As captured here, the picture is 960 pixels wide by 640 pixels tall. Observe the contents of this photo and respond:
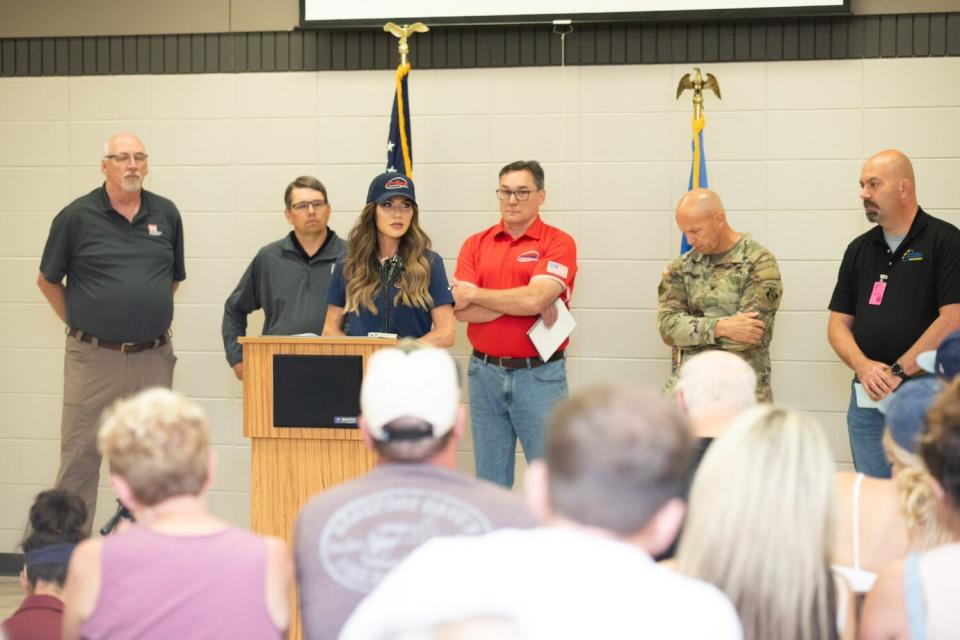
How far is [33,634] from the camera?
7.39ft

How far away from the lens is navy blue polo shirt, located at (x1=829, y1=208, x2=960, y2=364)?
4.35 meters

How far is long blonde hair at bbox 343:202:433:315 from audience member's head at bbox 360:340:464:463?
219cm

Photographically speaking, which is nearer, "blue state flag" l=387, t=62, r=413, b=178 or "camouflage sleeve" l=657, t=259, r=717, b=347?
"camouflage sleeve" l=657, t=259, r=717, b=347

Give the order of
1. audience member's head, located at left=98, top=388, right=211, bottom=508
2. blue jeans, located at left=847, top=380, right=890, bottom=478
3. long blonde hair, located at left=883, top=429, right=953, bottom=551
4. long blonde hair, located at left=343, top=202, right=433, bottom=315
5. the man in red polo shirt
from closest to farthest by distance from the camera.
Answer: audience member's head, located at left=98, top=388, right=211, bottom=508 → long blonde hair, located at left=883, top=429, right=953, bottom=551 → long blonde hair, located at left=343, top=202, right=433, bottom=315 → blue jeans, located at left=847, top=380, right=890, bottom=478 → the man in red polo shirt

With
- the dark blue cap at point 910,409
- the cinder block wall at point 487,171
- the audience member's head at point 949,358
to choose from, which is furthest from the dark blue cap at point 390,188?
the dark blue cap at point 910,409

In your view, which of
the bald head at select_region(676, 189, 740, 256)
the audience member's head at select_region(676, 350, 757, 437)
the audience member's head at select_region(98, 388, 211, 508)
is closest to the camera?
the audience member's head at select_region(98, 388, 211, 508)

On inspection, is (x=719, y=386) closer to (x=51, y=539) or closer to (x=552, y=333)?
(x=51, y=539)

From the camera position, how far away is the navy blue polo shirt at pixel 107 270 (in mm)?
4930

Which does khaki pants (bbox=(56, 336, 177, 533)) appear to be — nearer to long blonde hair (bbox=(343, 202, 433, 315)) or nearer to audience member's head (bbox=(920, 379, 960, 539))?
long blonde hair (bbox=(343, 202, 433, 315))

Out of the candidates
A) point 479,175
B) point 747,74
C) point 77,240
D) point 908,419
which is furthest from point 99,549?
point 747,74

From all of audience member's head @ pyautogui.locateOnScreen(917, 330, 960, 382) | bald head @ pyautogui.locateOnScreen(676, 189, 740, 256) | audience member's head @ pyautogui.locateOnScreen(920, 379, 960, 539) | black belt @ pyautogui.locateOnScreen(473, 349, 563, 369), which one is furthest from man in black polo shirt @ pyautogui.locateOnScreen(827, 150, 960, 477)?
audience member's head @ pyautogui.locateOnScreen(920, 379, 960, 539)

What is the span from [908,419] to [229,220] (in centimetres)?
397

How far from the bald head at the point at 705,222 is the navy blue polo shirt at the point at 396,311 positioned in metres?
1.03

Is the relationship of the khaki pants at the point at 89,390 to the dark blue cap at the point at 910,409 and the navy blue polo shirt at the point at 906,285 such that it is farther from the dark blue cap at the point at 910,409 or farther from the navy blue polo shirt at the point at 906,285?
the dark blue cap at the point at 910,409
